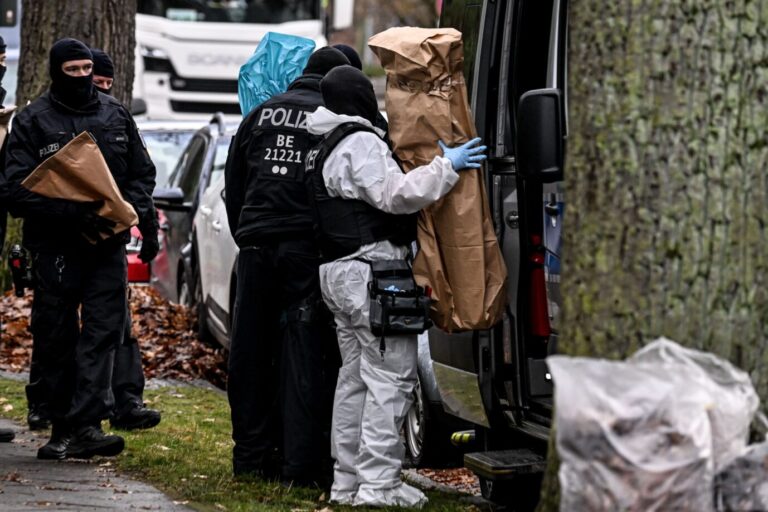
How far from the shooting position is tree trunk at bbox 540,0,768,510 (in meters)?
4.38

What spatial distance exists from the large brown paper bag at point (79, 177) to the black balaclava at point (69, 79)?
358 mm

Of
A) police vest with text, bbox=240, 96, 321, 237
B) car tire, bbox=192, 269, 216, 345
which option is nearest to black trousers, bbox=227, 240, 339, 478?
police vest with text, bbox=240, 96, 321, 237

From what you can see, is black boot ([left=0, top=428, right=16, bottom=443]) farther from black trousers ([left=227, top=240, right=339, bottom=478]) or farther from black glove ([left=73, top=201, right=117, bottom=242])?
black trousers ([left=227, top=240, right=339, bottom=478])

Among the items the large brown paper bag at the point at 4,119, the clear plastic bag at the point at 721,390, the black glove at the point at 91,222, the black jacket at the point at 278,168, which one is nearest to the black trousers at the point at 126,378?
the black glove at the point at 91,222

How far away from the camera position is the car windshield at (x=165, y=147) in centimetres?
1445

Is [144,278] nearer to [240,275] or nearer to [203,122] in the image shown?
[203,122]

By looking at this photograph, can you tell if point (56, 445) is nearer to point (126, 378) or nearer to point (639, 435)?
point (126, 378)

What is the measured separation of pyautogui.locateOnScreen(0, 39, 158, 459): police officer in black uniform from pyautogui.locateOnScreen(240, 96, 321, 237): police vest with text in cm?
93

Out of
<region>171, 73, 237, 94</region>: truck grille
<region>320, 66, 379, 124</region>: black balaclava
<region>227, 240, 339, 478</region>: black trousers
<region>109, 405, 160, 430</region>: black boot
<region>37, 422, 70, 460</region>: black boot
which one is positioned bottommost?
<region>109, 405, 160, 430</region>: black boot

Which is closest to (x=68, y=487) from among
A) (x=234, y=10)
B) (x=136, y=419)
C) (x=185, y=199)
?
(x=136, y=419)

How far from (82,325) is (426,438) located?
67.6 inches

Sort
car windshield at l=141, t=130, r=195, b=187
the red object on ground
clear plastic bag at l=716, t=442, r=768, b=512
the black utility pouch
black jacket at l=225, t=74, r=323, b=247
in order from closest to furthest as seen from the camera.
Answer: clear plastic bag at l=716, t=442, r=768, b=512 → the black utility pouch → black jacket at l=225, t=74, r=323, b=247 → the red object on ground → car windshield at l=141, t=130, r=195, b=187

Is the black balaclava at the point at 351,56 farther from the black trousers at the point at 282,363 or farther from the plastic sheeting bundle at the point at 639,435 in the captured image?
the plastic sheeting bundle at the point at 639,435

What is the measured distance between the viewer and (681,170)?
4.38 metres
